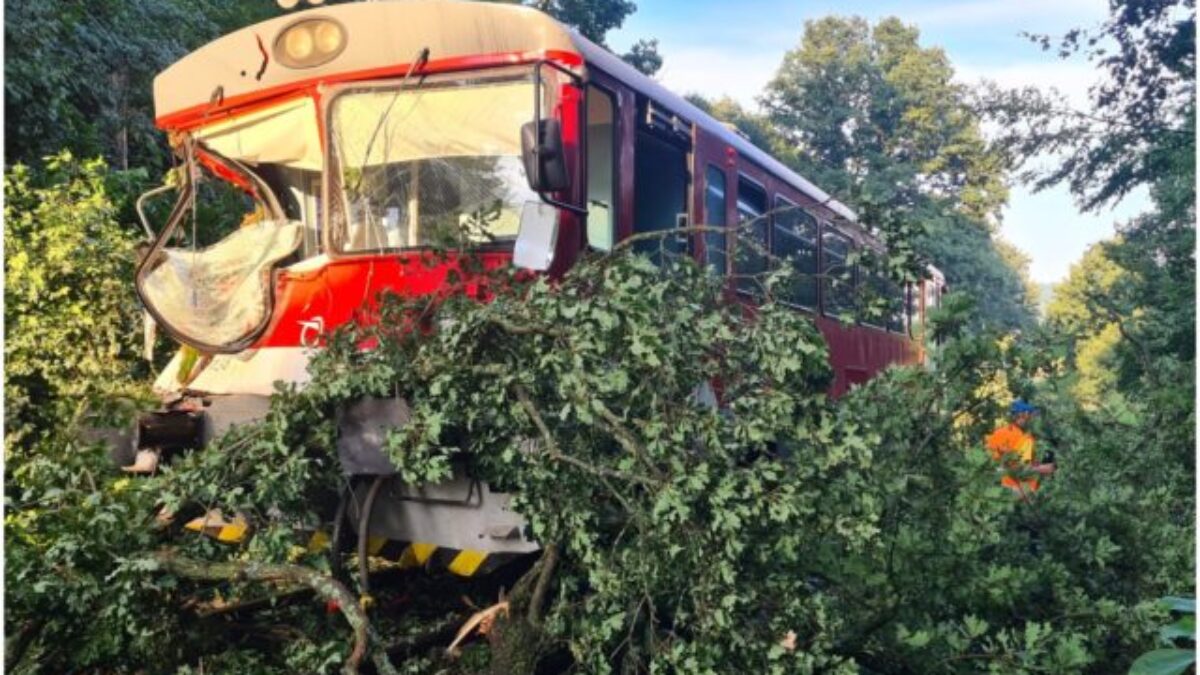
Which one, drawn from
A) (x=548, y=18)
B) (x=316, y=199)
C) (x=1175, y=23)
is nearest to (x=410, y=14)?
(x=548, y=18)

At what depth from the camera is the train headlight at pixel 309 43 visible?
18.1 feet

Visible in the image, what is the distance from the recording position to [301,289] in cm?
530

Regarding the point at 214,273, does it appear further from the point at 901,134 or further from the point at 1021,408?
the point at 901,134

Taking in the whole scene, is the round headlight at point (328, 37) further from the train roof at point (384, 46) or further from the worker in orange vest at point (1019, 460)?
the worker in orange vest at point (1019, 460)

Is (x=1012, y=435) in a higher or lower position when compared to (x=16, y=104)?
lower

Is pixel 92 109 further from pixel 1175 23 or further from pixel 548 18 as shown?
pixel 1175 23

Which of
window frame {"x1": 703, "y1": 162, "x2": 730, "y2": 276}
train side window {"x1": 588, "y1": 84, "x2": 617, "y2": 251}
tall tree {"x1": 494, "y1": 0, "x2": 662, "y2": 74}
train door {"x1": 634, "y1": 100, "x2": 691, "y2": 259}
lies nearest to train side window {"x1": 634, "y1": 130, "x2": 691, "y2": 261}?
train door {"x1": 634, "y1": 100, "x2": 691, "y2": 259}

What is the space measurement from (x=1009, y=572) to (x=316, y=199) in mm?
3915

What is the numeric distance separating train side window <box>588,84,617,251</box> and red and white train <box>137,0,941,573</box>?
12 millimetres

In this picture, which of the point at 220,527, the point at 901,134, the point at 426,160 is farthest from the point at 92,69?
the point at 901,134

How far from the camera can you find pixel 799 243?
9.23 metres

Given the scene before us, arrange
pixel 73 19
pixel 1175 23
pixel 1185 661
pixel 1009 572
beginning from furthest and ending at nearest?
pixel 1175 23 → pixel 73 19 → pixel 1009 572 → pixel 1185 661

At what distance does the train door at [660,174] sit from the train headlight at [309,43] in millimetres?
1736

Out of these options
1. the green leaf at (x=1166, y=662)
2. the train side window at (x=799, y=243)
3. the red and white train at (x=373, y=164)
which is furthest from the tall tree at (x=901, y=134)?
the green leaf at (x=1166, y=662)
